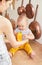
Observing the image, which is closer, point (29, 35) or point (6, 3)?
point (6, 3)

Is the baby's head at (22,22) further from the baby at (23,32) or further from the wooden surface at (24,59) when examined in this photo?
the wooden surface at (24,59)

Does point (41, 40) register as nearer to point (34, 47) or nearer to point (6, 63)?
point (34, 47)

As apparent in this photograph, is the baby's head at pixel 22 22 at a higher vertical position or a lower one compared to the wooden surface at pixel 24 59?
higher

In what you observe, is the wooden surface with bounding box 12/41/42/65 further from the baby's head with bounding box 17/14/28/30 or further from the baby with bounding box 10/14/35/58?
the baby's head with bounding box 17/14/28/30

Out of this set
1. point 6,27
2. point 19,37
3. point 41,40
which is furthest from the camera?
point 41,40

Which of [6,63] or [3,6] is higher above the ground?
[3,6]

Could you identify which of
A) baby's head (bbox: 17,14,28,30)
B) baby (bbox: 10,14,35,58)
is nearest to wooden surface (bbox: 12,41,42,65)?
baby (bbox: 10,14,35,58)

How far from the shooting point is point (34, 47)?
0.96 m

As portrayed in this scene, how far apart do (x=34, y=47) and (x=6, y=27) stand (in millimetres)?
355

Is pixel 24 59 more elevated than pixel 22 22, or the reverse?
pixel 22 22

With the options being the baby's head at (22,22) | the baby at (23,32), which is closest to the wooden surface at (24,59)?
the baby at (23,32)

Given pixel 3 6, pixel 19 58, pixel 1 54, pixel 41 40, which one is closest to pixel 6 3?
pixel 3 6

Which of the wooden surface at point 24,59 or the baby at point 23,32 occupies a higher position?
the baby at point 23,32

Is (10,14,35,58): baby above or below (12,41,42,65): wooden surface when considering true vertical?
above
